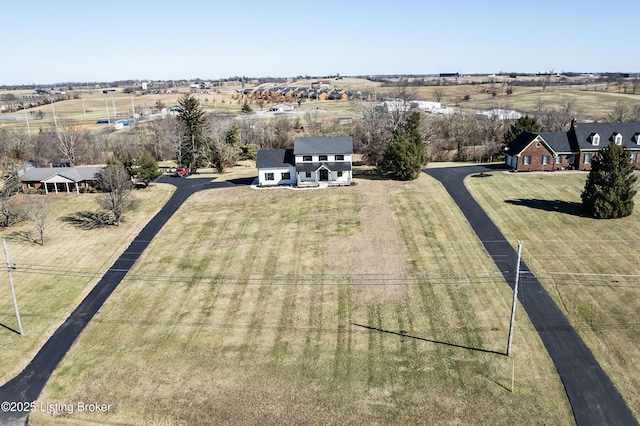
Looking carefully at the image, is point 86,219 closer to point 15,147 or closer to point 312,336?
point 312,336

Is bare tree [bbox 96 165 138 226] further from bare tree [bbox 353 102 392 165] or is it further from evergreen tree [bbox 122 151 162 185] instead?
bare tree [bbox 353 102 392 165]

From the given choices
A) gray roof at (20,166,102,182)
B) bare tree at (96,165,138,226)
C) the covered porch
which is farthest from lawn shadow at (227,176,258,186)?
the covered porch

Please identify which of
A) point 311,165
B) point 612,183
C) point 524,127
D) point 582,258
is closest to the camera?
point 582,258

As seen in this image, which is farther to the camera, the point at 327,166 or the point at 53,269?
the point at 327,166

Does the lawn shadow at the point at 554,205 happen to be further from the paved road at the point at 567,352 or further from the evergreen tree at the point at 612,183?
the paved road at the point at 567,352

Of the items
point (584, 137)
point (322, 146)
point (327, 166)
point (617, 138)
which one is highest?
point (584, 137)

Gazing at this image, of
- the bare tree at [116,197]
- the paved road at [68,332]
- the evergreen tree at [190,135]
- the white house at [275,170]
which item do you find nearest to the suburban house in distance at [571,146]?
the white house at [275,170]

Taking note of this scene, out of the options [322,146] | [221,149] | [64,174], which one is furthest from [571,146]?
[64,174]
